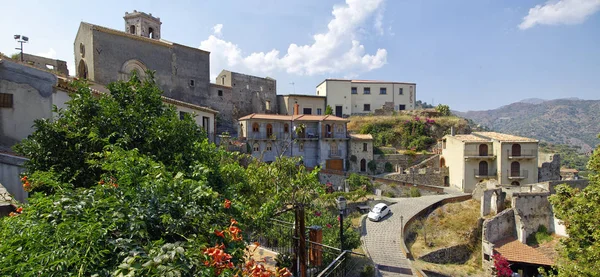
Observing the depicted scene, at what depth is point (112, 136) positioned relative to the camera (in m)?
6.56

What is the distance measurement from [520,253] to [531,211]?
162 inches

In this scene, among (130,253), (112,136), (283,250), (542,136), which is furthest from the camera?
(542,136)

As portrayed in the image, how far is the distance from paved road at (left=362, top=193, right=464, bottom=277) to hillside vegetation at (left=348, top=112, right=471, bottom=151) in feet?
51.1

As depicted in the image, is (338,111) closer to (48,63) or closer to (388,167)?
(388,167)

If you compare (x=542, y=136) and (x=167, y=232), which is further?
(x=542, y=136)

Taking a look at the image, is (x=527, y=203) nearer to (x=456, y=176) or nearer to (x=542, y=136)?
(x=456, y=176)

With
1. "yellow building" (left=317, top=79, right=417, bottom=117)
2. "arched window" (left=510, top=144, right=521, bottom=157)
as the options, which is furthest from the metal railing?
"yellow building" (left=317, top=79, right=417, bottom=117)

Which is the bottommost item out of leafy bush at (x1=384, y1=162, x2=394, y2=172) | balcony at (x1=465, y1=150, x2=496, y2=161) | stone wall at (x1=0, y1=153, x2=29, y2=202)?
leafy bush at (x1=384, y1=162, x2=394, y2=172)

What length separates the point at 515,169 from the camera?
3338 cm

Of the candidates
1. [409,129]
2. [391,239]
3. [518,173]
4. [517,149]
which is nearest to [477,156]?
[517,149]

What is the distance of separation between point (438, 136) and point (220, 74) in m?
31.7

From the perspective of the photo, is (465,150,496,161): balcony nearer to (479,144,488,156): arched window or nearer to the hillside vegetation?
(479,144,488,156): arched window

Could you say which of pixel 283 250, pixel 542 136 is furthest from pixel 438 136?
pixel 542 136

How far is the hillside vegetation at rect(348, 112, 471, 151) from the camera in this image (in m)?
42.6
